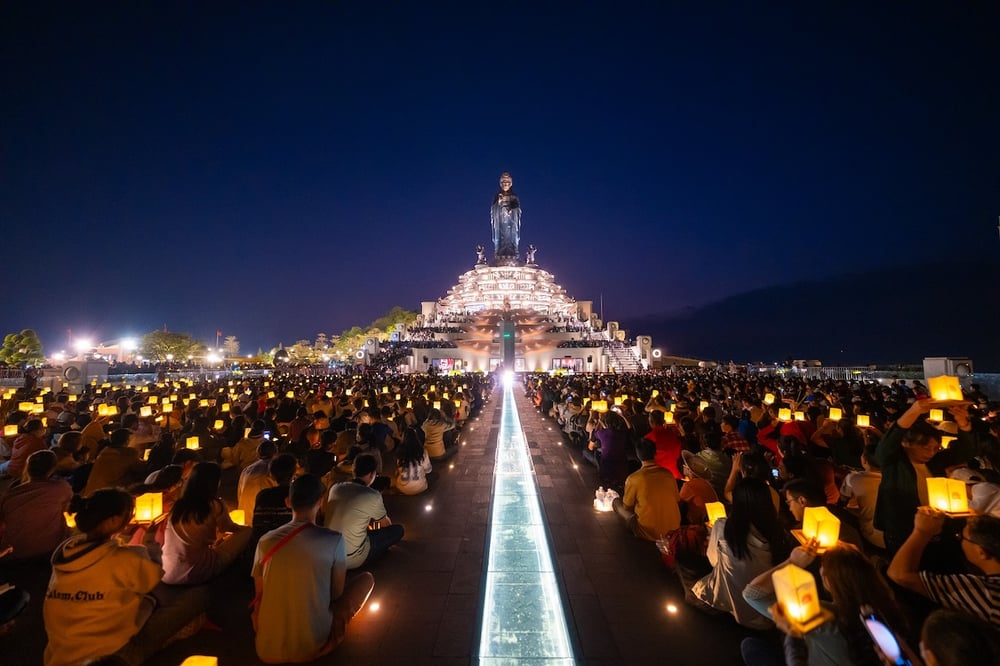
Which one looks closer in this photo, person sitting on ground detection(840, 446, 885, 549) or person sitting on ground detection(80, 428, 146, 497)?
person sitting on ground detection(840, 446, 885, 549)

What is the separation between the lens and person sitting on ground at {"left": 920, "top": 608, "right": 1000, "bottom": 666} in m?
1.90

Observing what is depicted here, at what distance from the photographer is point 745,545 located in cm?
398

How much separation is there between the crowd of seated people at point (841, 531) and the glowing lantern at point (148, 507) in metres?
5.47

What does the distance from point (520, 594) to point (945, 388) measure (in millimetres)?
4660

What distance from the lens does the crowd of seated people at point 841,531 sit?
256cm

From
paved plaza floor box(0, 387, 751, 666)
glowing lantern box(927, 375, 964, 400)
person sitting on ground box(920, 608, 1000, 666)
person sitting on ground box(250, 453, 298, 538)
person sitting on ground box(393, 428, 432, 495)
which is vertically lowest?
paved plaza floor box(0, 387, 751, 666)

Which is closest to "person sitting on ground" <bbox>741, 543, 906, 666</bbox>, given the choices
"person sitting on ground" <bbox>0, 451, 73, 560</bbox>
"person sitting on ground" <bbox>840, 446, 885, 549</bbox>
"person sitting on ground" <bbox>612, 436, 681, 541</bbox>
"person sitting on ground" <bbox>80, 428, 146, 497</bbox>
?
"person sitting on ground" <bbox>612, 436, 681, 541</bbox>

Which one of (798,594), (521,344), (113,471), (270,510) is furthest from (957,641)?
(521,344)

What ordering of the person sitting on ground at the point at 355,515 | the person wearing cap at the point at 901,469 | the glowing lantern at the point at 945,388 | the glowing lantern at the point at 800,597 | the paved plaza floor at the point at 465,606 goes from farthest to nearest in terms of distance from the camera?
the person sitting on ground at the point at 355,515 < the person wearing cap at the point at 901,469 < the glowing lantern at the point at 945,388 < the paved plaza floor at the point at 465,606 < the glowing lantern at the point at 800,597

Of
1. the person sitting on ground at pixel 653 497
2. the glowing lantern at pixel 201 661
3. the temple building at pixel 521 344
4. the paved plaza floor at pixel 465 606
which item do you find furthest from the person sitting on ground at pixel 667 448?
the temple building at pixel 521 344

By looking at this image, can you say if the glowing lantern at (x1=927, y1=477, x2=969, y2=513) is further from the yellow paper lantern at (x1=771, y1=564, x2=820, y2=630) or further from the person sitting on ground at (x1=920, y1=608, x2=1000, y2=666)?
the person sitting on ground at (x1=920, y1=608, x2=1000, y2=666)

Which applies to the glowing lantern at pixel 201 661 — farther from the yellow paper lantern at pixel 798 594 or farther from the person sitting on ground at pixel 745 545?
the person sitting on ground at pixel 745 545

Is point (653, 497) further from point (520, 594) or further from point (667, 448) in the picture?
point (520, 594)

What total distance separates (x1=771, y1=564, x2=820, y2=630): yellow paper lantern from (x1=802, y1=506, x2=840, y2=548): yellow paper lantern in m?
0.63
